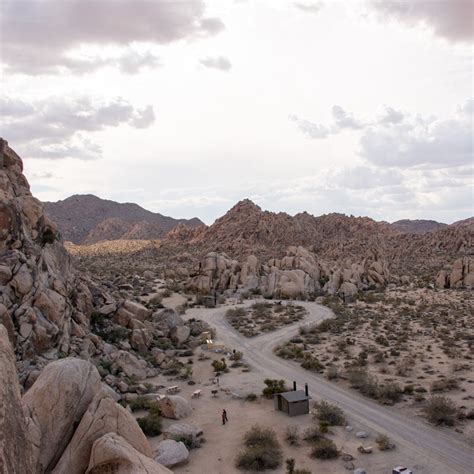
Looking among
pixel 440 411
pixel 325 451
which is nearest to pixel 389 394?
pixel 440 411

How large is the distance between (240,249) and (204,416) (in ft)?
285

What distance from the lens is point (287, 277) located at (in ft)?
210

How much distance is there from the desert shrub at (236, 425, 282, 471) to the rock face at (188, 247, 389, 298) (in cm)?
4195

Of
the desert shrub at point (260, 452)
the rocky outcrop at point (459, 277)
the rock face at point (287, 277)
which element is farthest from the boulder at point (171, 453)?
the rocky outcrop at point (459, 277)

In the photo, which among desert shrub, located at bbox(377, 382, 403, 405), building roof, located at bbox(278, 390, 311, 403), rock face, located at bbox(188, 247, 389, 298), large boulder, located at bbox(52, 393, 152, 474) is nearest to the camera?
large boulder, located at bbox(52, 393, 152, 474)

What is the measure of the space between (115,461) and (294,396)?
1376 cm

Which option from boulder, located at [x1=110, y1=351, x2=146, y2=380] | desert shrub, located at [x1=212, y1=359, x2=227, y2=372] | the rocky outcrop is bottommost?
desert shrub, located at [x1=212, y1=359, x2=227, y2=372]

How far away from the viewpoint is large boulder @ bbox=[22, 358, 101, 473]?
10891 mm

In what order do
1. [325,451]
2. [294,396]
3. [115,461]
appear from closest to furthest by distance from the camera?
[115,461] → [325,451] → [294,396]

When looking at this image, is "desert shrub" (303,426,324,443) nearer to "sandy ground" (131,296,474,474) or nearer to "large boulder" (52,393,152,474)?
"sandy ground" (131,296,474,474)

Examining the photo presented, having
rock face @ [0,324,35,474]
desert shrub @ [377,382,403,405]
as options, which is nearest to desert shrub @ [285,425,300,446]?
desert shrub @ [377,382,403,405]

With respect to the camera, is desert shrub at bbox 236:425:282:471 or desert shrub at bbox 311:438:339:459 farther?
desert shrub at bbox 311:438:339:459

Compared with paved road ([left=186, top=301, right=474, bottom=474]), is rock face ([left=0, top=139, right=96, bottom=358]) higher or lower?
higher

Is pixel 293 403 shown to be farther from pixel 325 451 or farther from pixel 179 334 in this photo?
pixel 179 334
